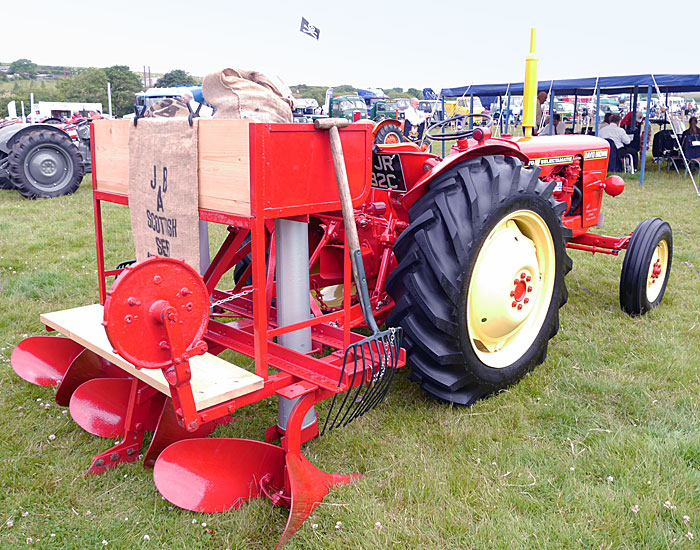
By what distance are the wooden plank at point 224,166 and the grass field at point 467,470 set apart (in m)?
1.11

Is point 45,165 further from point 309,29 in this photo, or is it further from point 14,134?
point 309,29

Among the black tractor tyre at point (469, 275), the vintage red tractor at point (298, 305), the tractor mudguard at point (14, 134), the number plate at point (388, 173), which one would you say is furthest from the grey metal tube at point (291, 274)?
the tractor mudguard at point (14, 134)

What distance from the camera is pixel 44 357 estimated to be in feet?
10.9

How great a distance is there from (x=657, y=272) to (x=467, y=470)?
2.74m

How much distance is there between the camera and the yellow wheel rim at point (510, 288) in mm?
2877

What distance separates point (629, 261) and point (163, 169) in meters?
3.13

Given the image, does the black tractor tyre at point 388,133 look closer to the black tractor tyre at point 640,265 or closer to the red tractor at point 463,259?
the red tractor at point 463,259

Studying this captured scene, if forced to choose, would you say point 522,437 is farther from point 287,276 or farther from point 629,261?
point 629,261

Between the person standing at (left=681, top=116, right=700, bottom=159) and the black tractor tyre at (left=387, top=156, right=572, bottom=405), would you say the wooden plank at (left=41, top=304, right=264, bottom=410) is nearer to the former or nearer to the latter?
the black tractor tyre at (left=387, top=156, right=572, bottom=405)

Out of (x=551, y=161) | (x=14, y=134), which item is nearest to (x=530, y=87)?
(x=551, y=161)

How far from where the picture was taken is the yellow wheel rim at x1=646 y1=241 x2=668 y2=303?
435 cm

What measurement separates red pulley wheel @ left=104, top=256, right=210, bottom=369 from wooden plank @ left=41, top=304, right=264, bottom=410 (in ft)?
0.82

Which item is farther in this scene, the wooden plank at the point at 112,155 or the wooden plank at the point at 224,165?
the wooden plank at the point at 112,155

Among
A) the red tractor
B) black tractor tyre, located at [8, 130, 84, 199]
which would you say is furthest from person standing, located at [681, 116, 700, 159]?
black tractor tyre, located at [8, 130, 84, 199]
